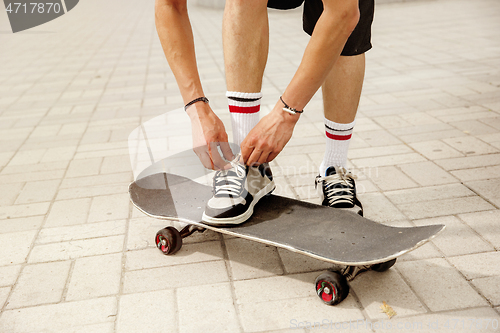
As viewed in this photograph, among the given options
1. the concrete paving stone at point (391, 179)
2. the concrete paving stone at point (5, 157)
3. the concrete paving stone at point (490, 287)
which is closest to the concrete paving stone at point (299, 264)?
the concrete paving stone at point (490, 287)

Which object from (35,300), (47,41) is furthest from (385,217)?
(47,41)

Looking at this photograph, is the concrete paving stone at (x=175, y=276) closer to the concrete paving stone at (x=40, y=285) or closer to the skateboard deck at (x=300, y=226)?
the skateboard deck at (x=300, y=226)

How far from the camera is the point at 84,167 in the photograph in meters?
3.24

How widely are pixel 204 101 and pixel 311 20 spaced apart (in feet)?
2.47

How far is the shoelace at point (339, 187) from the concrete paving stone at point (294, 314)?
0.64 meters

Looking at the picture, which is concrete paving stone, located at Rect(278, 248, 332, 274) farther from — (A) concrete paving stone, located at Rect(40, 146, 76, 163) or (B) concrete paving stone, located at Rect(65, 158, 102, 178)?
(A) concrete paving stone, located at Rect(40, 146, 76, 163)

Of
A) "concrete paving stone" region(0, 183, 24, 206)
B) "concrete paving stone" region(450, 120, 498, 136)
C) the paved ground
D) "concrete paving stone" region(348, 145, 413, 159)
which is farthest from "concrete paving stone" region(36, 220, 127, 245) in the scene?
"concrete paving stone" region(450, 120, 498, 136)

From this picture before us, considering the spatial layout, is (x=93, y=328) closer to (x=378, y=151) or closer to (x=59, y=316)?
(x=59, y=316)

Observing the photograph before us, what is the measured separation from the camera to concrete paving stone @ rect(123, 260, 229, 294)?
1.93 m

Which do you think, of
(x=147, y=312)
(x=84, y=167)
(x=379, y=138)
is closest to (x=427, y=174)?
(x=379, y=138)

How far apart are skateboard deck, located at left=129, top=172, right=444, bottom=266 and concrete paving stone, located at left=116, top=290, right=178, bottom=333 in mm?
375

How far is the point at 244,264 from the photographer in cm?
205

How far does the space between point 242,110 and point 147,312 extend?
1.07m

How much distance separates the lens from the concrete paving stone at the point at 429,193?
253cm
